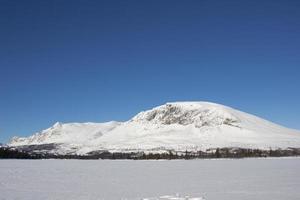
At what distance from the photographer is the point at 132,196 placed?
24375 millimetres

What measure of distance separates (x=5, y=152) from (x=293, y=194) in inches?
5282

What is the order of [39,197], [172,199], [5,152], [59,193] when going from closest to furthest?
[172,199]
[39,197]
[59,193]
[5,152]

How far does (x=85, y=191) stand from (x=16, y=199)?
538 cm

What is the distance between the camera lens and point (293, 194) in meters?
24.0

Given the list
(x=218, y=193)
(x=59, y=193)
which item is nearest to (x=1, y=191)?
(x=59, y=193)

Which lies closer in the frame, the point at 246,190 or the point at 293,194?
the point at 293,194

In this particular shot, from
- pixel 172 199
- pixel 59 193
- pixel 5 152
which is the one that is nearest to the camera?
pixel 172 199

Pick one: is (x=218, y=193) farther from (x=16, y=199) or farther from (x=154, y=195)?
(x=16, y=199)

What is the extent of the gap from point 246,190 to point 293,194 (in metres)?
3.80

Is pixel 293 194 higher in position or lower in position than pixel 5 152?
lower

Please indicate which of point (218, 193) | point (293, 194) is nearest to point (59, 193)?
point (218, 193)

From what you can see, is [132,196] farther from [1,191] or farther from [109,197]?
[1,191]

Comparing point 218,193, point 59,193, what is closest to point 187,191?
point 218,193

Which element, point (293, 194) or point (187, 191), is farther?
point (187, 191)
